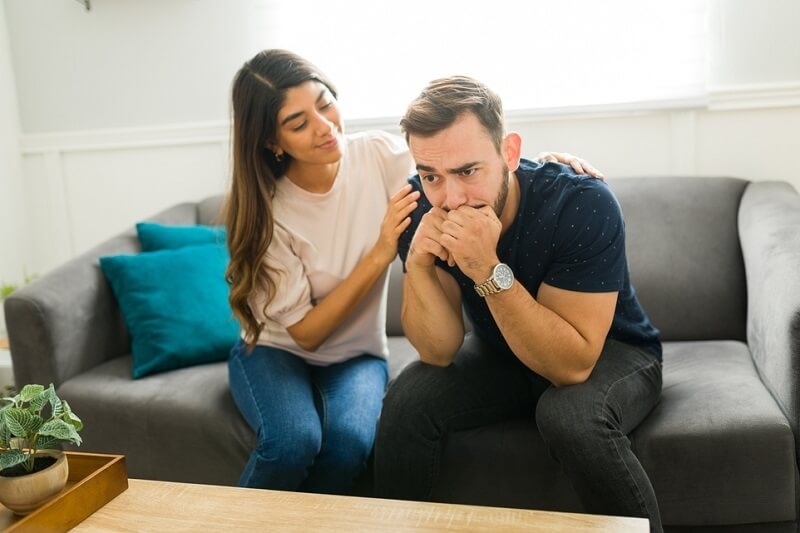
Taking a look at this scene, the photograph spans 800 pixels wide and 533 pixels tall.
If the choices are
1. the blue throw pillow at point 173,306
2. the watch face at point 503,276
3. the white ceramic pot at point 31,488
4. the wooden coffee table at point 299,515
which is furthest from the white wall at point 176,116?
the white ceramic pot at point 31,488

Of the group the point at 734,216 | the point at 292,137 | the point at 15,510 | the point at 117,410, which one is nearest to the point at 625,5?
the point at 734,216

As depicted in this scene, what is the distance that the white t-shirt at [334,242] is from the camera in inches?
79.7

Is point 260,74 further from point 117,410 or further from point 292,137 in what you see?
point 117,410

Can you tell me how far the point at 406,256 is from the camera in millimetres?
1848

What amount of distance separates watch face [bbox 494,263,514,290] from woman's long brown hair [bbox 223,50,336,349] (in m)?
0.62

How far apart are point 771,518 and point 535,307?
635mm

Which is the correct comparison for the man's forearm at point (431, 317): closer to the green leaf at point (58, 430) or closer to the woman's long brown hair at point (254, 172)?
the woman's long brown hair at point (254, 172)

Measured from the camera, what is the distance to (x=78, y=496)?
55.4 inches

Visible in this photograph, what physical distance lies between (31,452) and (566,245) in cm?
101

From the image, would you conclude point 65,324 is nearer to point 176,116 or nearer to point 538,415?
point 176,116

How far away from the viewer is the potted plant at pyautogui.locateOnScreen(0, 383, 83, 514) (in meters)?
1.36

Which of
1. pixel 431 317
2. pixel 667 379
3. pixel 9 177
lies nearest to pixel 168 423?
pixel 431 317

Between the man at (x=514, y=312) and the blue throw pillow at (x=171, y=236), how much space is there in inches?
40.0

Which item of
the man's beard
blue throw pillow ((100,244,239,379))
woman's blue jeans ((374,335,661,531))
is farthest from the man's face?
blue throw pillow ((100,244,239,379))
